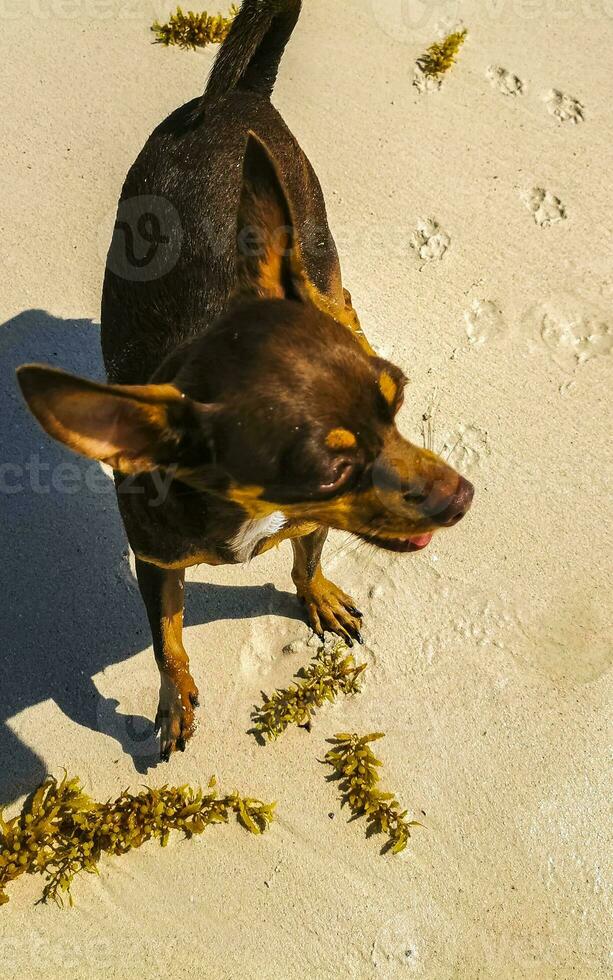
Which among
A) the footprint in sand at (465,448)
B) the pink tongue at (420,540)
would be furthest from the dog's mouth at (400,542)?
the footprint in sand at (465,448)

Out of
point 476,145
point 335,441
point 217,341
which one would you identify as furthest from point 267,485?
point 476,145

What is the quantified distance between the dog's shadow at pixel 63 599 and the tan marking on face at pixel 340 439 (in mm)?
1763

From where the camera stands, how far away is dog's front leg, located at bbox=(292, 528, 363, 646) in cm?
382

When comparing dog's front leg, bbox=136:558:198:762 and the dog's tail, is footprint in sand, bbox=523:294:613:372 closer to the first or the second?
the dog's tail

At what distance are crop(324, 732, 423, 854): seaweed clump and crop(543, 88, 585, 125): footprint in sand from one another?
3906 millimetres

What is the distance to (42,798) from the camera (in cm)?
365

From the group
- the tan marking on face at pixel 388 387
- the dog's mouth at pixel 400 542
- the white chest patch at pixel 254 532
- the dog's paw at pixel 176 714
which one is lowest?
the dog's paw at pixel 176 714

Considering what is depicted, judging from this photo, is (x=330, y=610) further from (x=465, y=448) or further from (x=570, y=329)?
(x=570, y=329)

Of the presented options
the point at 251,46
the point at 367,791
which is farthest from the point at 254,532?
the point at 251,46

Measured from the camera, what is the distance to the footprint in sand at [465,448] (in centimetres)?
427

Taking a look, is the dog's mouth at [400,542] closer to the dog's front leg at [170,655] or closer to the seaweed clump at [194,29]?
the dog's front leg at [170,655]

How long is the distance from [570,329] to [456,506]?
2319mm

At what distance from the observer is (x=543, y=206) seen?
4852mm

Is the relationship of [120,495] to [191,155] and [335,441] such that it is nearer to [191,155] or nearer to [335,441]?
[335,441]
